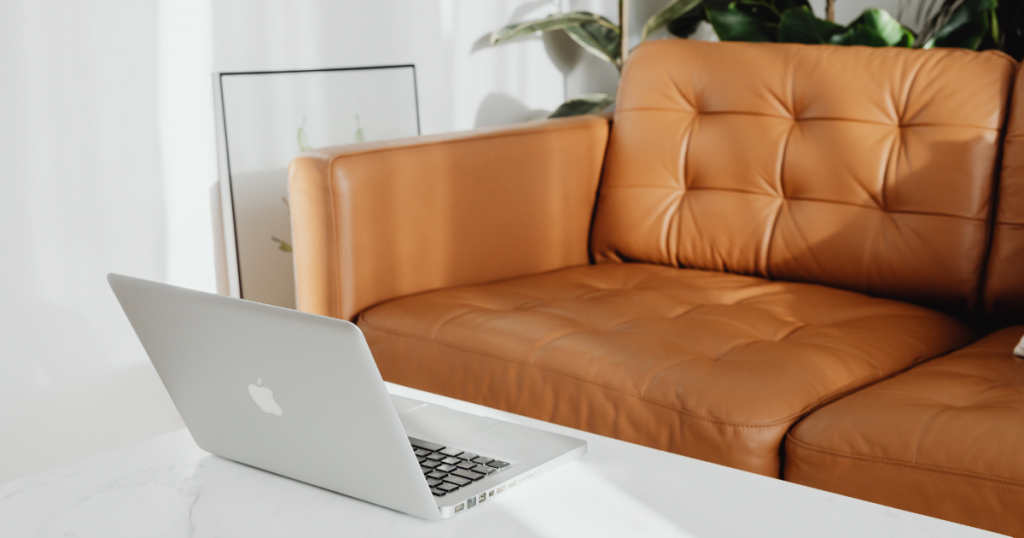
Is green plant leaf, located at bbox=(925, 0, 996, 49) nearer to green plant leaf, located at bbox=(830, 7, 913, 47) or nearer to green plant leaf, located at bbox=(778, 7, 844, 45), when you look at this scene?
green plant leaf, located at bbox=(830, 7, 913, 47)

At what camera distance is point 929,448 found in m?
1.01

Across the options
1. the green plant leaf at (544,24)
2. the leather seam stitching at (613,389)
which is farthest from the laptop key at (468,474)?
the green plant leaf at (544,24)

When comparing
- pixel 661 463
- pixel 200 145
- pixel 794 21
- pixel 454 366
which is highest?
pixel 794 21

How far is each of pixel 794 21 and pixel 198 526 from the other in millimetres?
1942

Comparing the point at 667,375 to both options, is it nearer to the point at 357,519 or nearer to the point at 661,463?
the point at 661,463

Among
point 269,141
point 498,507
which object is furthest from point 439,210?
point 498,507

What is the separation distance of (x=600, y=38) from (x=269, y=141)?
107 centimetres

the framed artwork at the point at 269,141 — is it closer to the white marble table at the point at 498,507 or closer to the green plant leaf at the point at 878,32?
the green plant leaf at the point at 878,32

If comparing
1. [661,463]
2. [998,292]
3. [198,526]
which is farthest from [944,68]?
[198,526]

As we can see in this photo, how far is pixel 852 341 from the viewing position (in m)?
1.33

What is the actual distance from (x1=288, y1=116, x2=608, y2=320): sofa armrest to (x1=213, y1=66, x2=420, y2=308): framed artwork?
45cm

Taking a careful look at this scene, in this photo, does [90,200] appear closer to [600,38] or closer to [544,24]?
[544,24]

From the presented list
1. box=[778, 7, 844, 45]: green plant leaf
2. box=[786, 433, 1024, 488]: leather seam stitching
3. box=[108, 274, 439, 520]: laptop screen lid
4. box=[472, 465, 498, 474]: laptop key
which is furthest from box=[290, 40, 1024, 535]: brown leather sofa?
box=[108, 274, 439, 520]: laptop screen lid

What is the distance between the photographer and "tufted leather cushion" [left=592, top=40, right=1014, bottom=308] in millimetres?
1555
